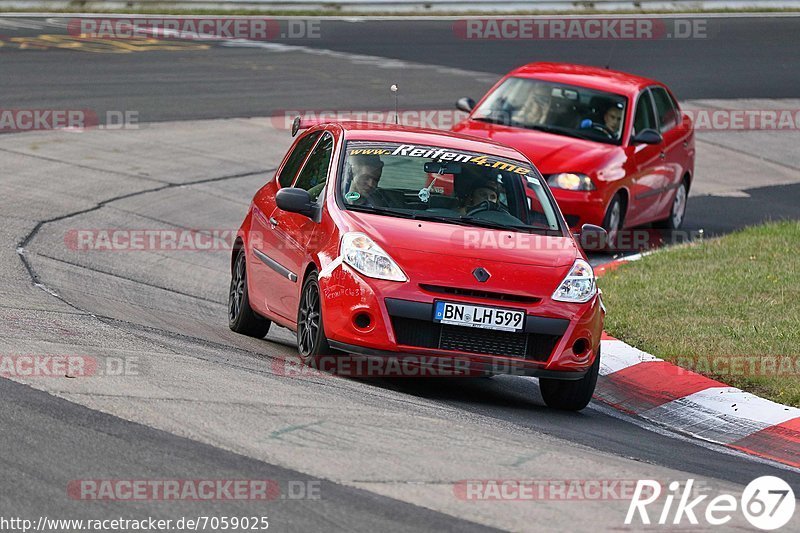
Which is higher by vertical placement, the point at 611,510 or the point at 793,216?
the point at 611,510

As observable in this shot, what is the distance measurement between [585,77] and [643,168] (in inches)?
53.3

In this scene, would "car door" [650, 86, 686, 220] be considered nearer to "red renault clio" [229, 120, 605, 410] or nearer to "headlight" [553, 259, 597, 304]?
"red renault clio" [229, 120, 605, 410]

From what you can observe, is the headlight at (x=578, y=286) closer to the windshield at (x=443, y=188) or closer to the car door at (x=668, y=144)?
the windshield at (x=443, y=188)

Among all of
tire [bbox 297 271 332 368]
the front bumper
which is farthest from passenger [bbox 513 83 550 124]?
the front bumper

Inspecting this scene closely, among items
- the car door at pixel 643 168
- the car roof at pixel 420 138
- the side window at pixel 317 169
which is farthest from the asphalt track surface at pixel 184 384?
the car roof at pixel 420 138

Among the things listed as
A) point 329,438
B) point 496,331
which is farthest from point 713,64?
point 329,438

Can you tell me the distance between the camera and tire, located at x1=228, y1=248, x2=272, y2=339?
1030 cm

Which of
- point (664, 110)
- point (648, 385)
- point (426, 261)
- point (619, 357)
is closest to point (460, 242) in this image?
point (426, 261)

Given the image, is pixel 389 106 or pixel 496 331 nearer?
pixel 496 331

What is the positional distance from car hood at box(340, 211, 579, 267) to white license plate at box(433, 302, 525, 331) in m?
0.30

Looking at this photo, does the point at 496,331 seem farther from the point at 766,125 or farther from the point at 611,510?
the point at 766,125

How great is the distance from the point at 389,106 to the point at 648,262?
911cm

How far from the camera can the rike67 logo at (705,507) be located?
5.98 m

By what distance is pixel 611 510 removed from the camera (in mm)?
5984
